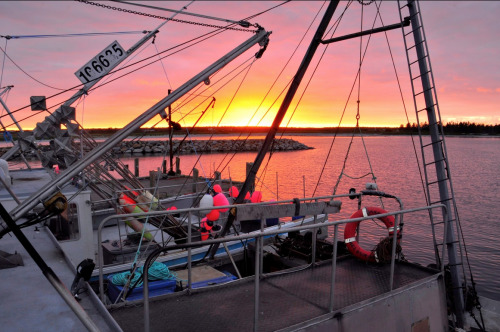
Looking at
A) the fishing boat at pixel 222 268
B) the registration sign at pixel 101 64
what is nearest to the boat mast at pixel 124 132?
the fishing boat at pixel 222 268

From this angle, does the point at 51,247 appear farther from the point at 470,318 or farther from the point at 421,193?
the point at 421,193

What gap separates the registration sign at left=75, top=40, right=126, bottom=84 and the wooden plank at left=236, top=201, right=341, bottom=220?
19.5 feet

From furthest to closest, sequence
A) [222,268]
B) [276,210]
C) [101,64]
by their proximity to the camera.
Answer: [222,268], [101,64], [276,210]

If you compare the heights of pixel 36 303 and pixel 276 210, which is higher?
pixel 276 210

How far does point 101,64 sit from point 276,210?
636cm

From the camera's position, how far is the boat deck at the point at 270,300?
5164 mm

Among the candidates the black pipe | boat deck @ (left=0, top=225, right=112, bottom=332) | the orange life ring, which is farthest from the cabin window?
the black pipe

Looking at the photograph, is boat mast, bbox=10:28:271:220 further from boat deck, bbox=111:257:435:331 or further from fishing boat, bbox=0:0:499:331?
boat deck, bbox=111:257:435:331

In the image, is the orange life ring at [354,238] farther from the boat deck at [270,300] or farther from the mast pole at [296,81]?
the mast pole at [296,81]

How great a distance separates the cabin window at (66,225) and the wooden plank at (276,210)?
15.3ft

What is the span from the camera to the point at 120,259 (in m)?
11.4

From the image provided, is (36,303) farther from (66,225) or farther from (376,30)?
(376,30)

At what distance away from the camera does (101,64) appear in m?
10.0

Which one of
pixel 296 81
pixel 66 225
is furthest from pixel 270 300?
pixel 296 81
